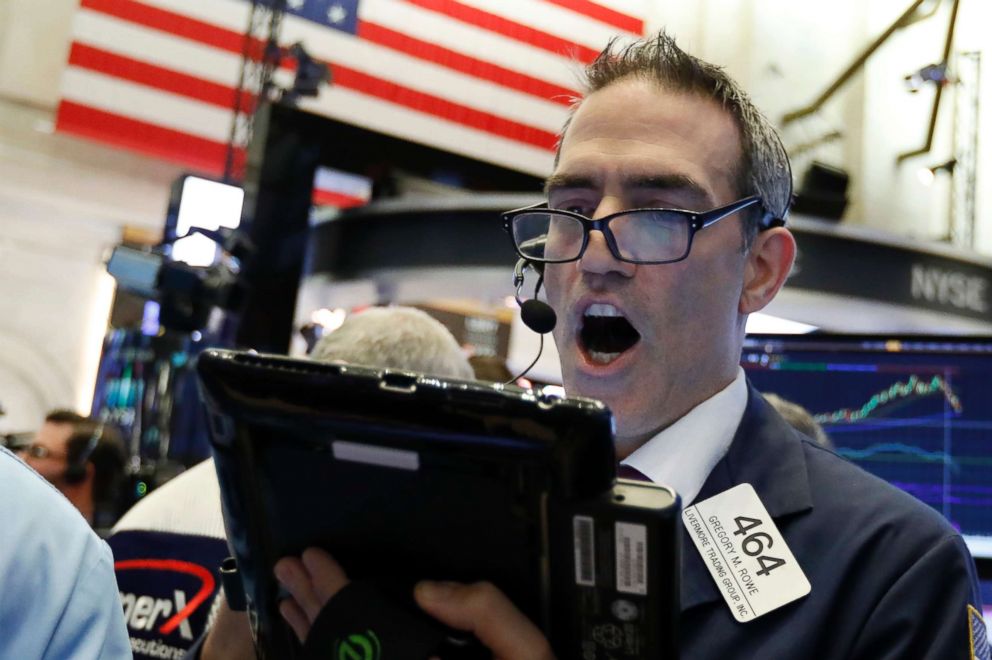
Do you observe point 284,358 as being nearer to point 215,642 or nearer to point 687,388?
point 215,642

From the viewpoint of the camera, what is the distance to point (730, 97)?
3.63 ft

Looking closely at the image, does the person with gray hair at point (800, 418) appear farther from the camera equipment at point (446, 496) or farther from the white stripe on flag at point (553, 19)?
the white stripe on flag at point (553, 19)

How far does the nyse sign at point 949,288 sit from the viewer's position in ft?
16.4

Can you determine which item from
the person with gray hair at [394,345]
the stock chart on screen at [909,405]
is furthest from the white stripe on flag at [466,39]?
the person with gray hair at [394,345]

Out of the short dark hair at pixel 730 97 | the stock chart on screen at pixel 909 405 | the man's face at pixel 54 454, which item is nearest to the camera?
the short dark hair at pixel 730 97

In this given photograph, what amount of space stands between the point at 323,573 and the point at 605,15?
5.28 meters

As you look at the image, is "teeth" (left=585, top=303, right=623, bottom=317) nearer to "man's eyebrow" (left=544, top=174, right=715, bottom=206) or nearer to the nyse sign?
"man's eyebrow" (left=544, top=174, right=715, bottom=206)

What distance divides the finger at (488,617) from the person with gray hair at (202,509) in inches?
37.0

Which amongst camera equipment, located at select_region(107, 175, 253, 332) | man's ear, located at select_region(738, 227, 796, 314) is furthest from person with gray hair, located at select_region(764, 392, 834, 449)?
camera equipment, located at select_region(107, 175, 253, 332)

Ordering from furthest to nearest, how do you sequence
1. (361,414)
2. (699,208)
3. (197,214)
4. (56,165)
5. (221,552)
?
(56,165) → (197,214) → (221,552) → (699,208) → (361,414)

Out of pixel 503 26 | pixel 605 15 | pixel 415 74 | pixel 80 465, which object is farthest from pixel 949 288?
pixel 80 465

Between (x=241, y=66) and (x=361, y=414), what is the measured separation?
458 cm

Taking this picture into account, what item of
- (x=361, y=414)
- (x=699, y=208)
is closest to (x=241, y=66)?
(x=699, y=208)

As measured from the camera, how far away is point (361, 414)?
0.67 m
